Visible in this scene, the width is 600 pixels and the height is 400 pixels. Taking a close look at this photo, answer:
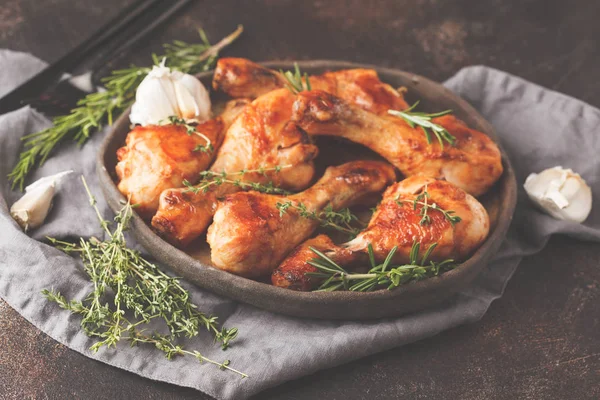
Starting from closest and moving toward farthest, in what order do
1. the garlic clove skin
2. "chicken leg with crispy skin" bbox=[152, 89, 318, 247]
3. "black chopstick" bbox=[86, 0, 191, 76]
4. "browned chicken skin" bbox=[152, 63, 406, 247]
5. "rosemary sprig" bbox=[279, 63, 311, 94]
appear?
"browned chicken skin" bbox=[152, 63, 406, 247] < "chicken leg with crispy skin" bbox=[152, 89, 318, 247] < the garlic clove skin < "rosemary sprig" bbox=[279, 63, 311, 94] < "black chopstick" bbox=[86, 0, 191, 76]

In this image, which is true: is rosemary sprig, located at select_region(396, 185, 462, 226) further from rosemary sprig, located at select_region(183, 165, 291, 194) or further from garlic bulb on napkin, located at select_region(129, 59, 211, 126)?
garlic bulb on napkin, located at select_region(129, 59, 211, 126)

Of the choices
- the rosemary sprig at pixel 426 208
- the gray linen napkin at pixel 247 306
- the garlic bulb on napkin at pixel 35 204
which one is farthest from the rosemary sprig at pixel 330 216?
the garlic bulb on napkin at pixel 35 204

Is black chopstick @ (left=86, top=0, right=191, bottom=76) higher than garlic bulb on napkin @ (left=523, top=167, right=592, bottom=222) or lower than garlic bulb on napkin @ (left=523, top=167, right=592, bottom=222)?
higher

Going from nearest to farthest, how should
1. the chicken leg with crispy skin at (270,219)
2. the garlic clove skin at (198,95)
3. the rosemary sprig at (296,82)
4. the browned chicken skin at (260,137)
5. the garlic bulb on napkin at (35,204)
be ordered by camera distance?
the chicken leg with crispy skin at (270,219) → the browned chicken skin at (260,137) → the garlic bulb on napkin at (35,204) → the garlic clove skin at (198,95) → the rosemary sprig at (296,82)

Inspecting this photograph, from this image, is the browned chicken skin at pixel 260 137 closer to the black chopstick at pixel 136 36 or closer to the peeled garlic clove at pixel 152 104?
the peeled garlic clove at pixel 152 104

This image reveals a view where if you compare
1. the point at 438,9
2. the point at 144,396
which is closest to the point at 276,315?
the point at 144,396

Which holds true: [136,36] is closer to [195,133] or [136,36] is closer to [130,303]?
[195,133]

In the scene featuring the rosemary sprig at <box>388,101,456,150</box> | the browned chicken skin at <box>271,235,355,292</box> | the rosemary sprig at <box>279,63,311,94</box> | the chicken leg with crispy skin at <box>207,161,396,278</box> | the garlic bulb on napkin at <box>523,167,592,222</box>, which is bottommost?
the garlic bulb on napkin at <box>523,167,592,222</box>

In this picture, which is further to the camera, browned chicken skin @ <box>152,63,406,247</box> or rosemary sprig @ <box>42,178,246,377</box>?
browned chicken skin @ <box>152,63,406,247</box>

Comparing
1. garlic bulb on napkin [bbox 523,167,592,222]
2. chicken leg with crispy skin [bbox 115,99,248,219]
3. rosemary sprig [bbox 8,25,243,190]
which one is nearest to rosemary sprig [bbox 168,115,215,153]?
chicken leg with crispy skin [bbox 115,99,248,219]
